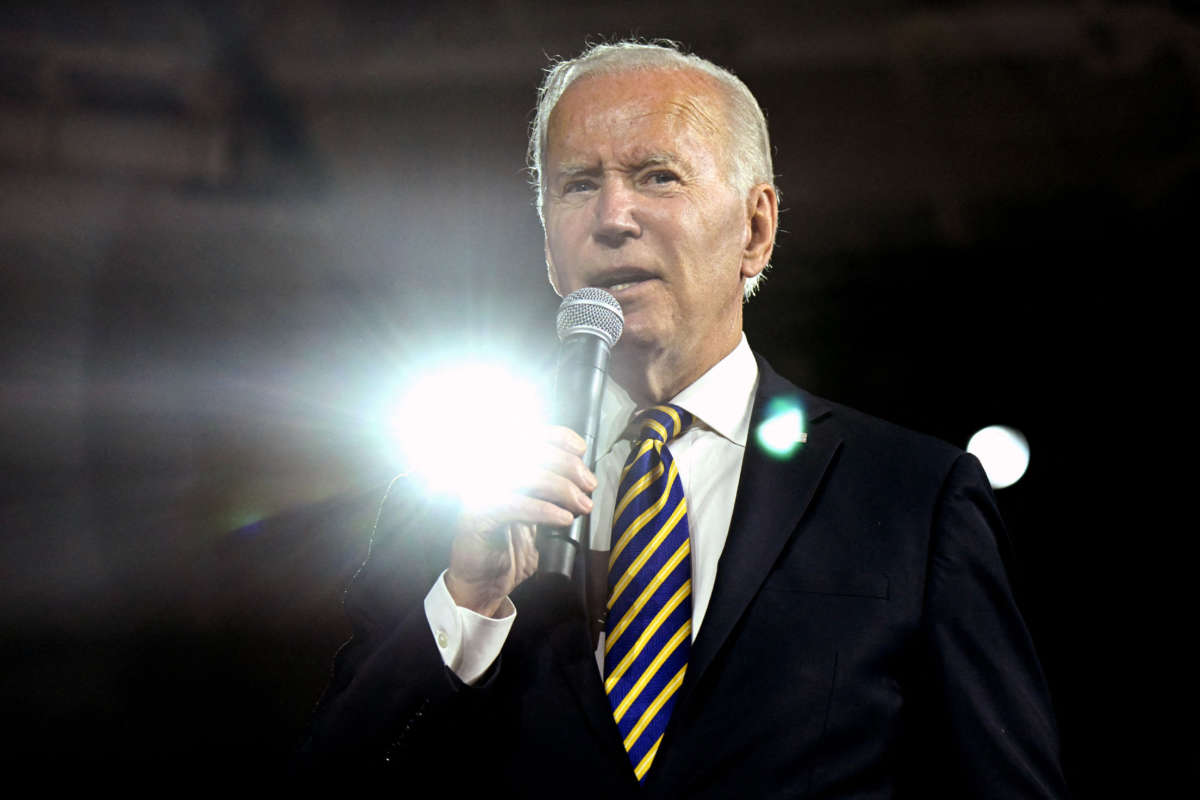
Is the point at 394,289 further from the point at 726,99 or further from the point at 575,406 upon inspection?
the point at 575,406

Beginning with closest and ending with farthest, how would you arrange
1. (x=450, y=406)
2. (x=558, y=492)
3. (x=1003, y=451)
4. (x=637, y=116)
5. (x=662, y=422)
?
(x=558, y=492) → (x=662, y=422) → (x=637, y=116) → (x=450, y=406) → (x=1003, y=451)

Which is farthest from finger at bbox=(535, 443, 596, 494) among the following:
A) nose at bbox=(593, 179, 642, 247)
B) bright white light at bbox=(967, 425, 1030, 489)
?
bright white light at bbox=(967, 425, 1030, 489)

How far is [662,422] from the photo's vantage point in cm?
147

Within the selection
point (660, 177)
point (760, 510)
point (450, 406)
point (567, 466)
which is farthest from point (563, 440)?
point (450, 406)

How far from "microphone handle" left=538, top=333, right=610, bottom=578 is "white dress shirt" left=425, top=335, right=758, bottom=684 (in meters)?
0.15

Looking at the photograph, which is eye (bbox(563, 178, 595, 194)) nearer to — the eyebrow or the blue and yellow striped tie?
the eyebrow

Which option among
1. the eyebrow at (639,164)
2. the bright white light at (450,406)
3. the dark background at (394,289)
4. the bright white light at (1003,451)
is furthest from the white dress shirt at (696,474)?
the bright white light at (1003,451)

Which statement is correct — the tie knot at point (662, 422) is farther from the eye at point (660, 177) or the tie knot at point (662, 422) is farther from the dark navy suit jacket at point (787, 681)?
the eye at point (660, 177)

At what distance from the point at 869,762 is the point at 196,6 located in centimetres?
268

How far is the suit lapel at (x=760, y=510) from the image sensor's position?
122cm

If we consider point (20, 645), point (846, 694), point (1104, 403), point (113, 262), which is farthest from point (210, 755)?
point (1104, 403)

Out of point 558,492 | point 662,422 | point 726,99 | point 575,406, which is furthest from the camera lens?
point 726,99

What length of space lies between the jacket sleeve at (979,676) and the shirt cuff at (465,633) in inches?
22.5

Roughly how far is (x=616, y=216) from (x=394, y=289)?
1.91 m
